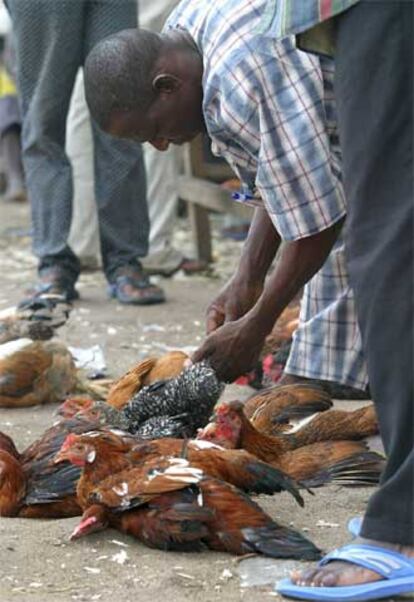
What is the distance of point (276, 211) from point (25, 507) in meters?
1.22

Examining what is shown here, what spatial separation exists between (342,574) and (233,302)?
1.60 meters

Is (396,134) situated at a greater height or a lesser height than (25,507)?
greater

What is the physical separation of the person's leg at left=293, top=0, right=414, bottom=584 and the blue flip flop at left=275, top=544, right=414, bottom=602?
2 centimetres

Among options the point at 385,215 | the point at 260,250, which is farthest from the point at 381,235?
the point at 260,250

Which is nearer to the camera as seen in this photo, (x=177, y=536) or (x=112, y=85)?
(x=177, y=536)

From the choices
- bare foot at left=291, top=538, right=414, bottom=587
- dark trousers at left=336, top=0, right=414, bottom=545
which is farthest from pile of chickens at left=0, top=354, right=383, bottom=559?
dark trousers at left=336, top=0, right=414, bottom=545

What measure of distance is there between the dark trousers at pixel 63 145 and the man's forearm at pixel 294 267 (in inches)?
145

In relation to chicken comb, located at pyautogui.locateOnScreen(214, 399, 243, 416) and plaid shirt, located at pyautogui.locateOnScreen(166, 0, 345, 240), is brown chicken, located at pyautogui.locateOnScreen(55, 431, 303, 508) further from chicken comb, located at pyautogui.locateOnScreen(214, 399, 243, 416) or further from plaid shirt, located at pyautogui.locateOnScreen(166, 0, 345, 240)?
plaid shirt, located at pyautogui.locateOnScreen(166, 0, 345, 240)

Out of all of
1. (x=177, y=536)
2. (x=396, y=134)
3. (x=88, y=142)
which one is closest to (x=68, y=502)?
(x=177, y=536)

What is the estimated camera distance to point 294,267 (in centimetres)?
415

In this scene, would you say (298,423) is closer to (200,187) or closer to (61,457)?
(61,457)

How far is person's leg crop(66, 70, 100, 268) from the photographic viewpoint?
8.64 metres

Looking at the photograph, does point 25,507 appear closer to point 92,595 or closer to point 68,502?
point 68,502

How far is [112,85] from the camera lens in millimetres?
4344
